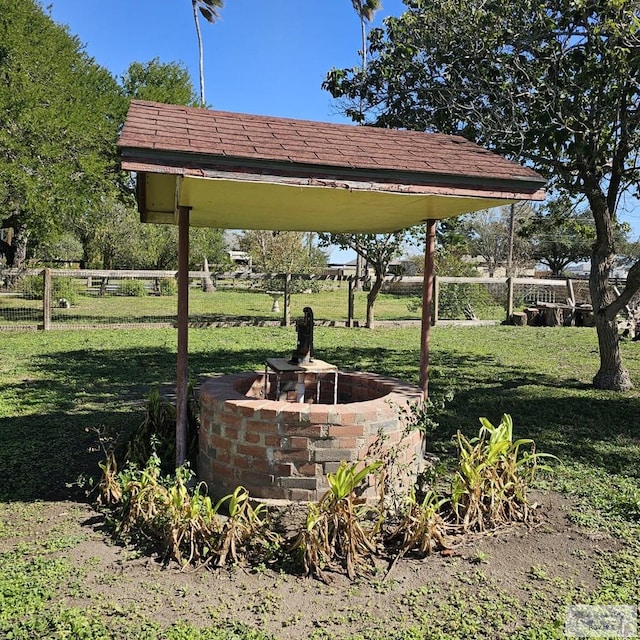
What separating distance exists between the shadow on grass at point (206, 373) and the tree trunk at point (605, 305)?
16.3 inches

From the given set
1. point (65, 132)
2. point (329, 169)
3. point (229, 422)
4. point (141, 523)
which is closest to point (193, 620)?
point (141, 523)

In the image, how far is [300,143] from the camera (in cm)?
411

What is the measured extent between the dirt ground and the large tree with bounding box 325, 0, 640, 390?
526 cm

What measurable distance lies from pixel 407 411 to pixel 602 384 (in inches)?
219

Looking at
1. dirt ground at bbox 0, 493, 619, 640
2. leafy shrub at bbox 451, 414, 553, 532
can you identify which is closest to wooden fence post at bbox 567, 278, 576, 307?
leafy shrub at bbox 451, 414, 553, 532

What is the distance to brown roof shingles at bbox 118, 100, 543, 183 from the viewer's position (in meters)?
3.64

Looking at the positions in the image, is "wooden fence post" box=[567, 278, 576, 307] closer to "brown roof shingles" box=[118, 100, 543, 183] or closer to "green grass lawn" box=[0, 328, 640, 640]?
"green grass lawn" box=[0, 328, 640, 640]

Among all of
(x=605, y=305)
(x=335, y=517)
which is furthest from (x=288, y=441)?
(x=605, y=305)

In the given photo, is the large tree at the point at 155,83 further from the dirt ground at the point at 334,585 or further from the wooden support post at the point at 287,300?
the dirt ground at the point at 334,585

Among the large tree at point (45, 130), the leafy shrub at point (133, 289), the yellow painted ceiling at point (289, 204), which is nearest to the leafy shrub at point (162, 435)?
the yellow painted ceiling at point (289, 204)

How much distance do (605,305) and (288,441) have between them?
6574 millimetres

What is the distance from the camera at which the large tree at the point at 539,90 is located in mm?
7539

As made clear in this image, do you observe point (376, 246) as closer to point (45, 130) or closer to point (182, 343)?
point (45, 130)

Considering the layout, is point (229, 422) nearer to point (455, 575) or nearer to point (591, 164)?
point (455, 575)
